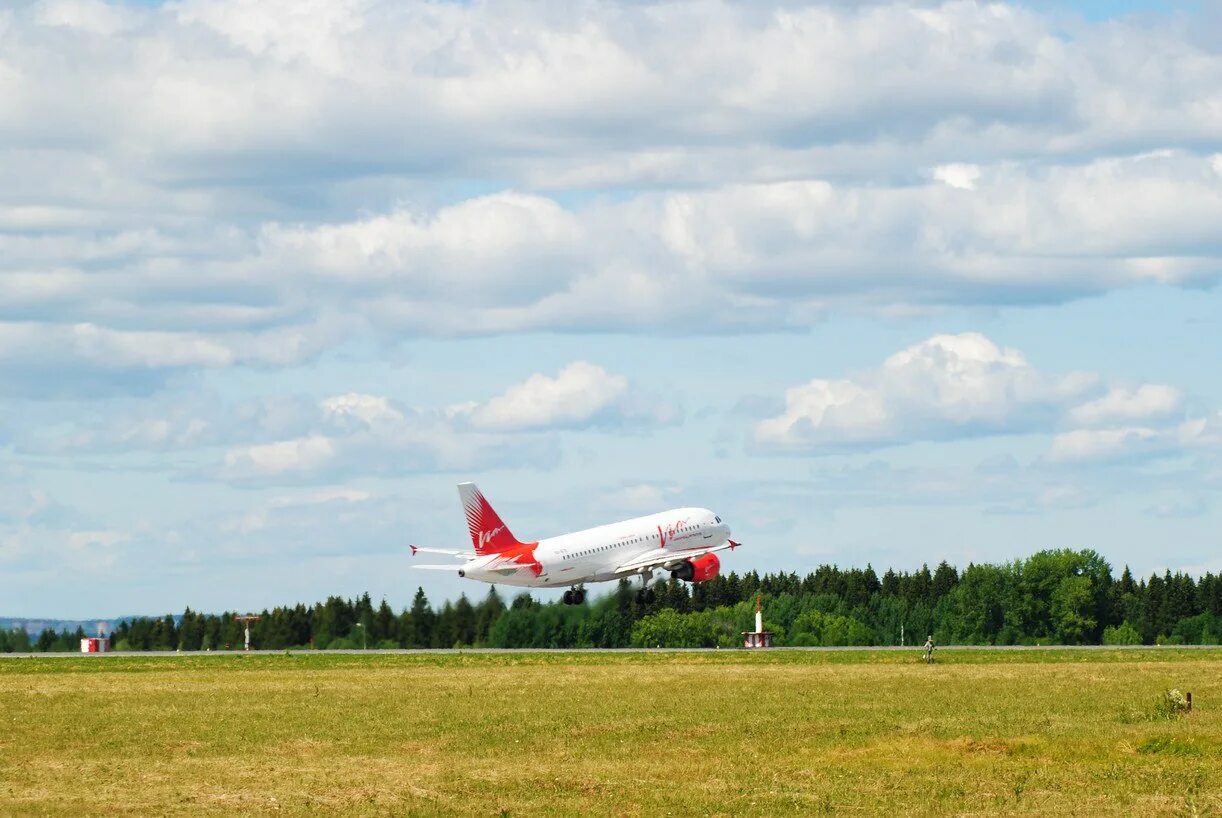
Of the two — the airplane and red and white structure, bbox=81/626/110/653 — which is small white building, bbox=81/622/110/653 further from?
the airplane

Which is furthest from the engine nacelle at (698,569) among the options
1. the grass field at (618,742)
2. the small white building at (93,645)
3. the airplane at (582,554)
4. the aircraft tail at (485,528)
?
the small white building at (93,645)

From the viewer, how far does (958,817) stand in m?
41.8

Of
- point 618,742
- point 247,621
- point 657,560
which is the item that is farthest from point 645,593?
point 618,742

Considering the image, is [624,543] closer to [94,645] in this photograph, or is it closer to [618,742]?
[94,645]

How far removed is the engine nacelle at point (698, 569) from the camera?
134 m

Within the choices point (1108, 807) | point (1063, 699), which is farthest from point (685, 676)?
point (1108, 807)

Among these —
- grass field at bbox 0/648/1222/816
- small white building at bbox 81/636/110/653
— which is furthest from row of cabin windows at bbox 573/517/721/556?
small white building at bbox 81/636/110/653

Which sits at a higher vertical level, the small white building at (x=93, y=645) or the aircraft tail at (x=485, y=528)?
the aircraft tail at (x=485, y=528)

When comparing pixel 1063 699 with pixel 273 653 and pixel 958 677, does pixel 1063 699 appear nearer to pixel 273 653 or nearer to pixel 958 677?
pixel 958 677

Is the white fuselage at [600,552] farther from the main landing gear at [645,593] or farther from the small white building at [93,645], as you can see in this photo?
the small white building at [93,645]

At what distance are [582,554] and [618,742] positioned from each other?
6823 cm

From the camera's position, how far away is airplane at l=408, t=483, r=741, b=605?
125625mm

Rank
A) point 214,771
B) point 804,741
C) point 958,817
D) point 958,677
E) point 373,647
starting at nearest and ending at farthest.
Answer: point 958,817
point 214,771
point 804,741
point 958,677
point 373,647

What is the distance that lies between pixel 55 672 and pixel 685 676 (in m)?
37.8
